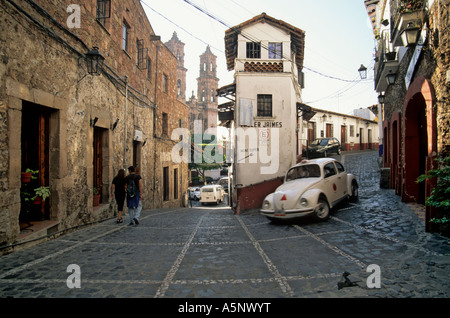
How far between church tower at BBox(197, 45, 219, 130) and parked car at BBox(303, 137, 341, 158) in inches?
1985

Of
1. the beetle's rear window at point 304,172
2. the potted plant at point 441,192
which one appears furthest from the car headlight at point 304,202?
the potted plant at point 441,192

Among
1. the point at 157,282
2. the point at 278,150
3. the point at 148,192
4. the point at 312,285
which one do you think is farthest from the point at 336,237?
the point at 148,192

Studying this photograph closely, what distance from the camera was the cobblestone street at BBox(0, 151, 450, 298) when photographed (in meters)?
3.64

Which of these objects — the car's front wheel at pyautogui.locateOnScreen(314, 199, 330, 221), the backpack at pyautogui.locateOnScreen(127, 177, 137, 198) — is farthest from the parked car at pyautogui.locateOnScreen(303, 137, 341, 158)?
the backpack at pyautogui.locateOnScreen(127, 177, 137, 198)

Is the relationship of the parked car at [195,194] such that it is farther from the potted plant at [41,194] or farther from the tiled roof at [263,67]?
the potted plant at [41,194]

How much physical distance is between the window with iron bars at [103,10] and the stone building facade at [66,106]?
1.2 inches

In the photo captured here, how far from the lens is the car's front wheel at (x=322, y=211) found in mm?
7895

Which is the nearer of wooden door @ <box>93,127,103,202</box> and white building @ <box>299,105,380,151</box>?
wooden door @ <box>93,127,103,202</box>

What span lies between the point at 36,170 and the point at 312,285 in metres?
6.06

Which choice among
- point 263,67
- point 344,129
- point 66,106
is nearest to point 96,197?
point 66,106

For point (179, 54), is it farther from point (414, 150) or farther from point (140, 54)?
point (414, 150)

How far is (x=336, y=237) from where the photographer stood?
6.26 m

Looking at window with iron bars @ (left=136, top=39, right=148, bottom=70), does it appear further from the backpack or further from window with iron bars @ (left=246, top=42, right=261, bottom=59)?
the backpack

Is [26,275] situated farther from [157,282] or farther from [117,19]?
[117,19]
